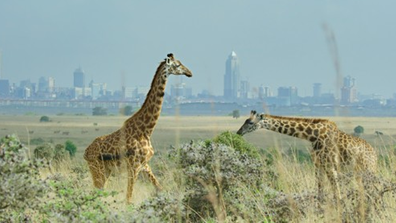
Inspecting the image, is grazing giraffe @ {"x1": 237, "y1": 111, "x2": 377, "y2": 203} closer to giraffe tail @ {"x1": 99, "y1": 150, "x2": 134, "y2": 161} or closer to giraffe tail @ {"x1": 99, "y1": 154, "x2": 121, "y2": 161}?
giraffe tail @ {"x1": 99, "y1": 150, "x2": 134, "y2": 161}

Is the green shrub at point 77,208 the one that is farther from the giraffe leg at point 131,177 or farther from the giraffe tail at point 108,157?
the giraffe tail at point 108,157

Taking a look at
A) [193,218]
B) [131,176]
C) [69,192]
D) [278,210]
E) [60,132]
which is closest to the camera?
[69,192]

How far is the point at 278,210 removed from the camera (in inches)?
314

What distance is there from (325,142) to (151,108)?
2.13 metres

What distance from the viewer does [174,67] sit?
423 inches

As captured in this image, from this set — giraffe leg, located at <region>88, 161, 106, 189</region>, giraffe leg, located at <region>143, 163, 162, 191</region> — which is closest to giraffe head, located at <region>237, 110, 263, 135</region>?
giraffe leg, located at <region>143, 163, 162, 191</region>

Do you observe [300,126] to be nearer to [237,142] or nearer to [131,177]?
[237,142]

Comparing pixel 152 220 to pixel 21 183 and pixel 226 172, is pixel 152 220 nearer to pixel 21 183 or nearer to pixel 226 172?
pixel 21 183

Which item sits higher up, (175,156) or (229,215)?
(175,156)

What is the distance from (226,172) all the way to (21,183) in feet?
10.1

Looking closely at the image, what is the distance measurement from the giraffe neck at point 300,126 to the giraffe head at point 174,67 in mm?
1161

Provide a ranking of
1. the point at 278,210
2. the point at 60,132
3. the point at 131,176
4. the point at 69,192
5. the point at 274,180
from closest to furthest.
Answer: the point at 69,192, the point at 278,210, the point at 131,176, the point at 274,180, the point at 60,132

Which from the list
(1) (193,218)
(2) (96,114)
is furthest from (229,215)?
(2) (96,114)

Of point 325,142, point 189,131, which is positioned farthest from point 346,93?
point 189,131
